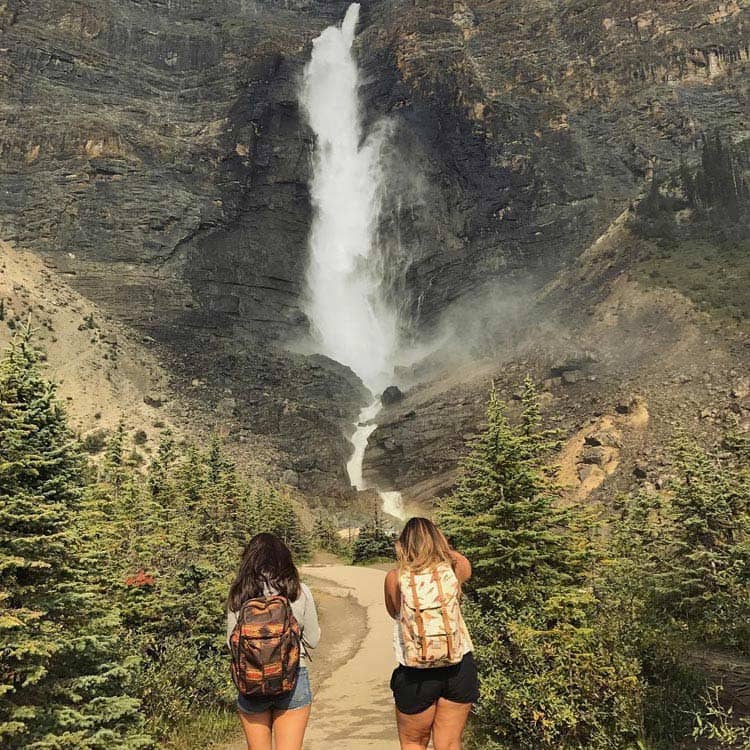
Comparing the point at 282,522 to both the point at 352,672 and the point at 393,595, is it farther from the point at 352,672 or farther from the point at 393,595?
the point at 393,595

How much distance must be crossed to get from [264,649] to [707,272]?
2132 inches

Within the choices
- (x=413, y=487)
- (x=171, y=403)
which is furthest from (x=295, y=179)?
(x=413, y=487)

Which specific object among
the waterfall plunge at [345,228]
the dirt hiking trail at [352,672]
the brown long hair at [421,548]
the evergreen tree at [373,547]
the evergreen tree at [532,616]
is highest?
the waterfall plunge at [345,228]

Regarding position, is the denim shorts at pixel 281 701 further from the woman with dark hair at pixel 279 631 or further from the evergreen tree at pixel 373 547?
the evergreen tree at pixel 373 547

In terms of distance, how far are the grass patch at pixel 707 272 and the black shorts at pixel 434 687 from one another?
45.8 meters

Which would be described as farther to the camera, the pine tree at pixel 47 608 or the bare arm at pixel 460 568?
the pine tree at pixel 47 608

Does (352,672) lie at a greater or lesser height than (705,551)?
lesser

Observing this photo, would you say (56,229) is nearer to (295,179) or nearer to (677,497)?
(295,179)

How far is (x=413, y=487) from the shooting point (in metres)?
51.0

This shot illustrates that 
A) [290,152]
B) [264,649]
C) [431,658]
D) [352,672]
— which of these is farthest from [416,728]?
[290,152]

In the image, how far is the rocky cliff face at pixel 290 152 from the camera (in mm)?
70750

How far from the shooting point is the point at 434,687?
396cm

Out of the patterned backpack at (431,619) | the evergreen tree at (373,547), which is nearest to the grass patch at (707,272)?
the evergreen tree at (373,547)

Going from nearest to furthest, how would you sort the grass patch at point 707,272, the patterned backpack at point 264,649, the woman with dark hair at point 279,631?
the patterned backpack at point 264,649 → the woman with dark hair at point 279,631 → the grass patch at point 707,272
